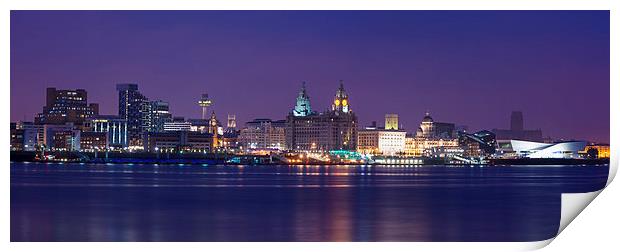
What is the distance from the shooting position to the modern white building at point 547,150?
215 ft

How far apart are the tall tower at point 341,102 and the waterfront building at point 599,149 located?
18339 millimetres

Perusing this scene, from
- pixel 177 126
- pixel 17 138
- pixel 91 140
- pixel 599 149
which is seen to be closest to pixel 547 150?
pixel 599 149

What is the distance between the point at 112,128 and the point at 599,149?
32987mm

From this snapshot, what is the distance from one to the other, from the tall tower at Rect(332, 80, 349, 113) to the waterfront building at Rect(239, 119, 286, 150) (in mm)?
4116

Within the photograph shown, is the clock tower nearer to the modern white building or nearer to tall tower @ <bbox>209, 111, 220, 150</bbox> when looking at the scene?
tall tower @ <bbox>209, 111, 220, 150</bbox>

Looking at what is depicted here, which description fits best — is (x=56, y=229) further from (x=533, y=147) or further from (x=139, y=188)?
(x=533, y=147)

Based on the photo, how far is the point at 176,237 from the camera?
11219mm

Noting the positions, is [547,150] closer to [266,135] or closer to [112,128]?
[266,135]

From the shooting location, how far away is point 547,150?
214ft
